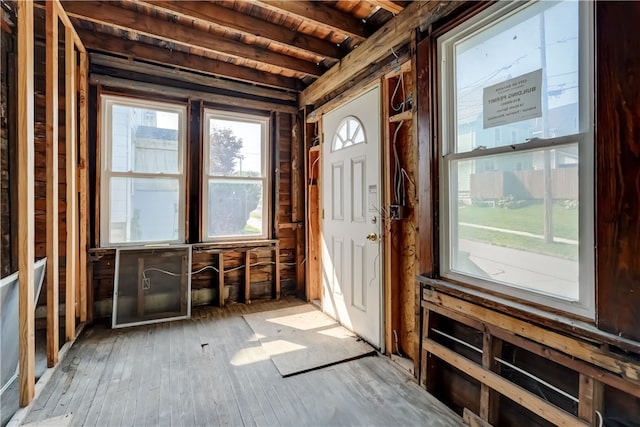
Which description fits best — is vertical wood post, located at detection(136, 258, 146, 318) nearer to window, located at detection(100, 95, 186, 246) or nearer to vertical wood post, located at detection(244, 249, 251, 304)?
window, located at detection(100, 95, 186, 246)

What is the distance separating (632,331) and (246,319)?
298 centimetres

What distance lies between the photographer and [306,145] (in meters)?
3.89

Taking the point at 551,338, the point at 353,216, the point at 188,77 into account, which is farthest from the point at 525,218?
the point at 188,77

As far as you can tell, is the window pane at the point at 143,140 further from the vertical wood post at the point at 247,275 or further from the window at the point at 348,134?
the window at the point at 348,134

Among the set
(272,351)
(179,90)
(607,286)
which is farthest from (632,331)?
(179,90)

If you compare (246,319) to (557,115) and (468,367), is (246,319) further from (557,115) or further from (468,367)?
(557,115)

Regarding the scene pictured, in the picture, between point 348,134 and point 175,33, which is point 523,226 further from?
point 175,33

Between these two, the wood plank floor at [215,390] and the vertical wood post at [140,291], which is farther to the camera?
the vertical wood post at [140,291]

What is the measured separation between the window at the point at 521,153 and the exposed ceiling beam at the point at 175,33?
186cm

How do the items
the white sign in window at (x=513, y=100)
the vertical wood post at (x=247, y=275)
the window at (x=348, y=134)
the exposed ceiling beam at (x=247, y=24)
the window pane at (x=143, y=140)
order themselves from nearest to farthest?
1. the white sign in window at (x=513, y=100)
2. the exposed ceiling beam at (x=247, y=24)
3. the window at (x=348, y=134)
4. the window pane at (x=143, y=140)
5. the vertical wood post at (x=247, y=275)

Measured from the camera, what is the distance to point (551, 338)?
4.63 ft

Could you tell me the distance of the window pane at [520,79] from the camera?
140 centimetres

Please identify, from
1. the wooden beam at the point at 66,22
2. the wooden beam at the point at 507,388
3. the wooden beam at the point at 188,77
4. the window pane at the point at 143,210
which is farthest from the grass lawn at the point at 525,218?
the wooden beam at the point at 66,22

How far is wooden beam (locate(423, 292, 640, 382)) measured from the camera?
1.20 m
